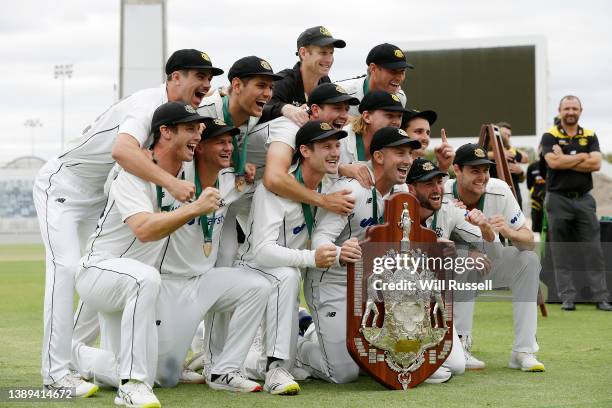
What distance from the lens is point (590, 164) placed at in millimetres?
11375

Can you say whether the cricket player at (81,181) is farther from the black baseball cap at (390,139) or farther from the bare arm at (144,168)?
the black baseball cap at (390,139)

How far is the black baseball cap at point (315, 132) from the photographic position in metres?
6.17

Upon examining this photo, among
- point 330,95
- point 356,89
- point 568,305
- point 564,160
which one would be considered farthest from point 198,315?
point 564,160

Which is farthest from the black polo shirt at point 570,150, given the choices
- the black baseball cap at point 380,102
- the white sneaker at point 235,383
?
the white sneaker at point 235,383

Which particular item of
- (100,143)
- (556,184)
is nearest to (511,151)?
(556,184)

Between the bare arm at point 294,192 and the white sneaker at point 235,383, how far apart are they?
3.71ft

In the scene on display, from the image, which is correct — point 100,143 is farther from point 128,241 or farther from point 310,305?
point 310,305

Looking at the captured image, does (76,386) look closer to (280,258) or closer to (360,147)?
(280,258)

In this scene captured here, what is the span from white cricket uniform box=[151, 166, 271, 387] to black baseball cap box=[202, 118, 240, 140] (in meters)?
0.25

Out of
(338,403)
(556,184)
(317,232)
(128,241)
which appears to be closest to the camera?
(338,403)

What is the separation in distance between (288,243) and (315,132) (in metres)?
0.73

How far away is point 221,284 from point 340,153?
126cm

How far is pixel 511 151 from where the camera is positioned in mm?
11844

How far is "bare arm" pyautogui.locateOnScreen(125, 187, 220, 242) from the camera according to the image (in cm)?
539
